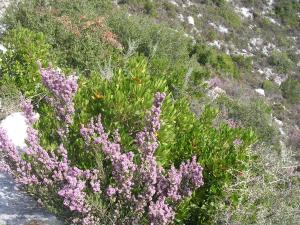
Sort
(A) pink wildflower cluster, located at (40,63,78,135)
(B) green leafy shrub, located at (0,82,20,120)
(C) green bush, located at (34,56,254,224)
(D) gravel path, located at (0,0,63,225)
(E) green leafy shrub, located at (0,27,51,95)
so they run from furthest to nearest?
(E) green leafy shrub, located at (0,27,51,95), (B) green leafy shrub, located at (0,82,20,120), (D) gravel path, located at (0,0,63,225), (C) green bush, located at (34,56,254,224), (A) pink wildflower cluster, located at (40,63,78,135)

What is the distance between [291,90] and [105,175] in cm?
2008

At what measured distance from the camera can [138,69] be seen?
506cm

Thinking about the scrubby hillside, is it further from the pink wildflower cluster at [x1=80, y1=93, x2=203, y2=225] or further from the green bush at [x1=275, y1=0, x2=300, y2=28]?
the green bush at [x1=275, y1=0, x2=300, y2=28]

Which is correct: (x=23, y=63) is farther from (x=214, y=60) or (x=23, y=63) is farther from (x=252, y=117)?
(x=214, y=60)

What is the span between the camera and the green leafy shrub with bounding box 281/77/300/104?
73.0ft

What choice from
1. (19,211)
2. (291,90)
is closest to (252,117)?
(291,90)

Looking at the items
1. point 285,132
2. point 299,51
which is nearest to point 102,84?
point 285,132

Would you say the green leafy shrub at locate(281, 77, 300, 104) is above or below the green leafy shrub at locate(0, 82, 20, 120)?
below

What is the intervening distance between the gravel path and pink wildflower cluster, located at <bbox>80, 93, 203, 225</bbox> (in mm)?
1116

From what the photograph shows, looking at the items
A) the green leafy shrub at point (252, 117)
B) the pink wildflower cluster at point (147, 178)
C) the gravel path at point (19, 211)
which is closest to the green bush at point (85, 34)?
the green leafy shrub at point (252, 117)

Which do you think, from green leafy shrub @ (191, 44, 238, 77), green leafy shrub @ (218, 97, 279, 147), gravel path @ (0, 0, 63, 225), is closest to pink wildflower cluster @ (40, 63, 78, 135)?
gravel path @ (0, 0, 63, 225)

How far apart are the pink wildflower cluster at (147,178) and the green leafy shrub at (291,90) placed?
19.3 m

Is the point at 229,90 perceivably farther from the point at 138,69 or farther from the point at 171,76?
the point at 138,69

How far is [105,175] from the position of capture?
426 centimetres
